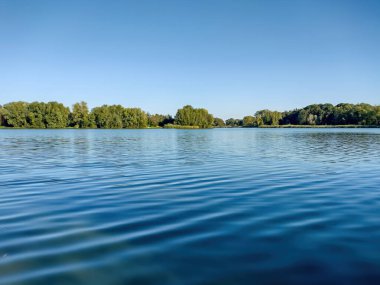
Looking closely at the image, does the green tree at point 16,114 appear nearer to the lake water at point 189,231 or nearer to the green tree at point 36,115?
the green tree at point 36,115

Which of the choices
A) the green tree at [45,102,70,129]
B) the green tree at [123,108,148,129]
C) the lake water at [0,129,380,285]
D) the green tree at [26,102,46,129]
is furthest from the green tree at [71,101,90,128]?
the lake water at [0,129,380,285]

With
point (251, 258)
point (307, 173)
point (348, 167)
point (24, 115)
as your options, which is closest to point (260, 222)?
point (251, 258)

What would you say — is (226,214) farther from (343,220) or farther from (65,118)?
(65,118)

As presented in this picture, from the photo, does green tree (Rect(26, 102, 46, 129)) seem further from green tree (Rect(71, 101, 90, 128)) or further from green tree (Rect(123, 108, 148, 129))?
green tree (Rect(123, 108, 148, 129))

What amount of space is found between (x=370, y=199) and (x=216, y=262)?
8032mm

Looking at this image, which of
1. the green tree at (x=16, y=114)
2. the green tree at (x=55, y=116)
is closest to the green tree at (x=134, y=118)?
the green tree at (x=55, y=116)

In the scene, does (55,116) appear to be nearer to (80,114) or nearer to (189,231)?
(80,114)

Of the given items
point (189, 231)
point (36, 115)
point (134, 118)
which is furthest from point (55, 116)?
point (189, 231)

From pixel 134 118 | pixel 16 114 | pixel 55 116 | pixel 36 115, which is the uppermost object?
pixel 16 114

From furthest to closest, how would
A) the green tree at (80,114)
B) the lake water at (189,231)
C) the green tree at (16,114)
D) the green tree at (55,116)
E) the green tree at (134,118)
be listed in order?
1. the green tree at (134,118)
2. the green tree at (80,114)
3. the green tree at (55,116)
4. the green tree at (16,114)
5. the lake water at (189,231)

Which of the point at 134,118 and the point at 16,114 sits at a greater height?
the point at 16,114

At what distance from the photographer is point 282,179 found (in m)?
15.2

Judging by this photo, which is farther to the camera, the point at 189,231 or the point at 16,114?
the point at 16,114

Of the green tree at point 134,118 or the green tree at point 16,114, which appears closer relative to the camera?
the green tree at point 16,114
